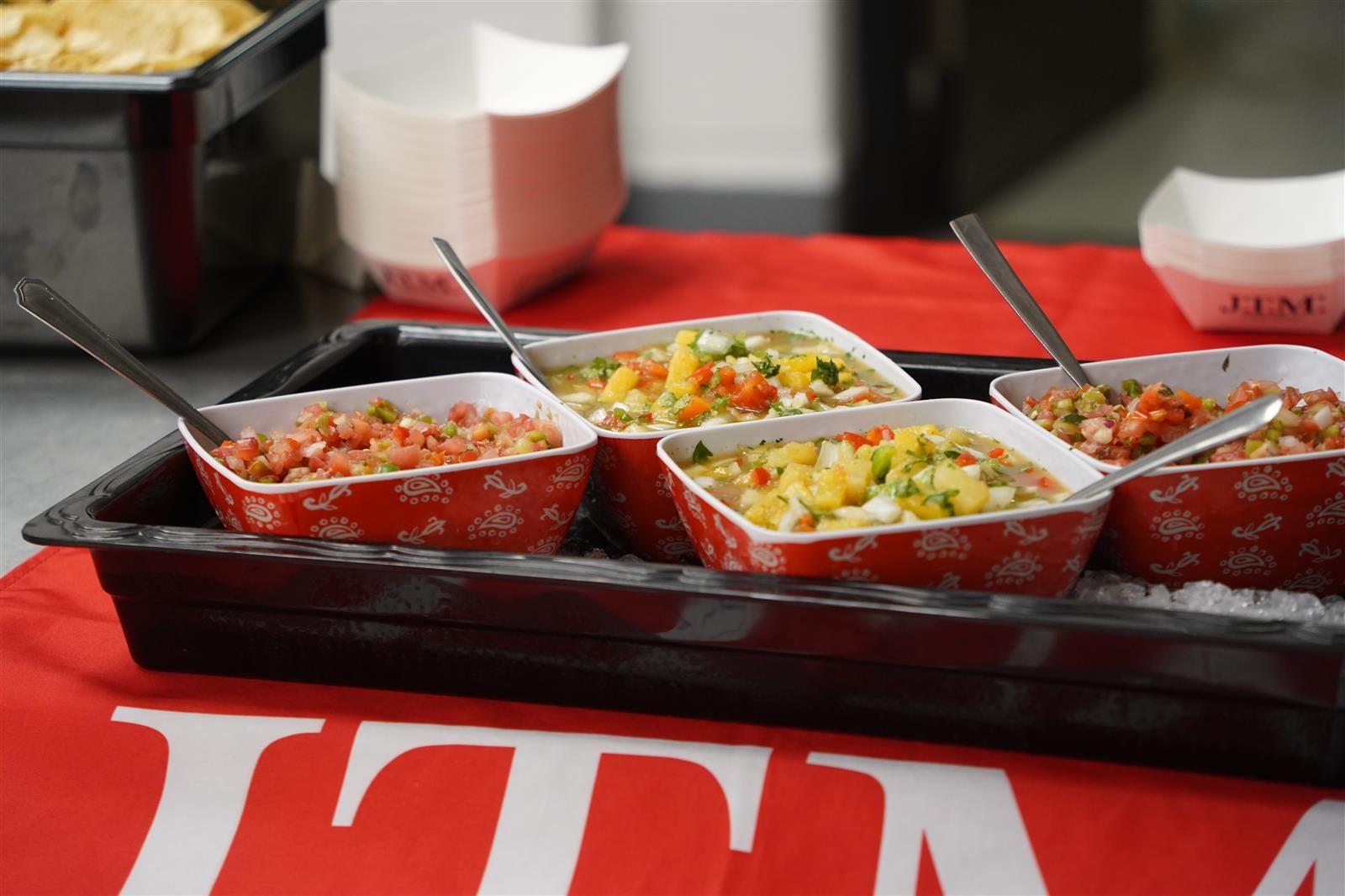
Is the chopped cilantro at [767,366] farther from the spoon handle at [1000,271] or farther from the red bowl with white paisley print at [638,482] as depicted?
the spoon handle at [1000,271]

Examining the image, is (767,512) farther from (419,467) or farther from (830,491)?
(419,467)

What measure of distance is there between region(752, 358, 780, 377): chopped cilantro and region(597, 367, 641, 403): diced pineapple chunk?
133 millimetres

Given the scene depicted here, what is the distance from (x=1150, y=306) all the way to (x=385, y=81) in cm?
135

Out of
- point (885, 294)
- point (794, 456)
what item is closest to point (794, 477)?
point (794, 456)

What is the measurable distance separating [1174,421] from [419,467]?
69 centimetres

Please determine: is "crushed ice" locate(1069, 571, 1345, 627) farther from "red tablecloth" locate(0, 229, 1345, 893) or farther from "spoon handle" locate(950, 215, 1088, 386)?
"spoon handle" locate(950, 215, 1088, 386)

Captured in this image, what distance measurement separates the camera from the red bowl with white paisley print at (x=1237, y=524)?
3.92ft

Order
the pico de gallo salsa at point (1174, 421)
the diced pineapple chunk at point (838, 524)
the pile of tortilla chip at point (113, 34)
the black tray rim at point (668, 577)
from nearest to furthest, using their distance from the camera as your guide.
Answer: the black tray rim at point (668, 577), the diced pineapple chunk at point (838, 524), the pico de gallo salsa at point (1174, 421), the pile of tortilla chip at point (113, 34)

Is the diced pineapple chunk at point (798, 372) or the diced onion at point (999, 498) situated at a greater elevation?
the diced onion at point (999, 498)

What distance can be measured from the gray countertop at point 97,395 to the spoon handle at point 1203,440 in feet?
3.66

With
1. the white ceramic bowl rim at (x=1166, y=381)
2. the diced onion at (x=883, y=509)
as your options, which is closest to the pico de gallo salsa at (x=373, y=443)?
the diced onion at (x=883, y=509)

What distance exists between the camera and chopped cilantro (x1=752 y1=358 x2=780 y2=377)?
1.53m

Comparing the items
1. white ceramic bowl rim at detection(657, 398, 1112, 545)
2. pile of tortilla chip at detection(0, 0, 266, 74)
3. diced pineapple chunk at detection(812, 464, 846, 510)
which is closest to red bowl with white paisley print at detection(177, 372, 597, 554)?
white ceramic bowl rim at detection(657, 398, 1112, 545)

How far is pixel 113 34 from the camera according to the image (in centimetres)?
221
